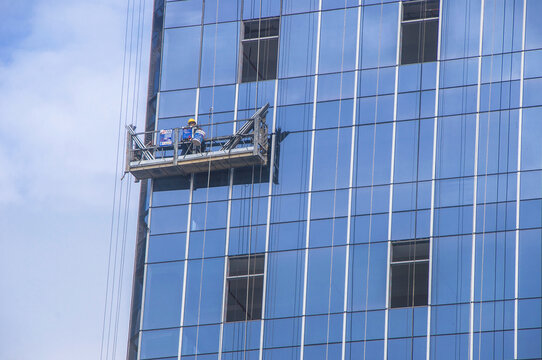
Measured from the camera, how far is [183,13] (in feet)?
245

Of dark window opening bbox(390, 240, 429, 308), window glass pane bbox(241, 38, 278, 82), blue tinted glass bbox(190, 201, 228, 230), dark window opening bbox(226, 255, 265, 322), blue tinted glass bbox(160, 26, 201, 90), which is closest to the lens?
dark window opening bbox(390, 240, 429, 308)

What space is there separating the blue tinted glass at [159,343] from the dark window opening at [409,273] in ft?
33.7

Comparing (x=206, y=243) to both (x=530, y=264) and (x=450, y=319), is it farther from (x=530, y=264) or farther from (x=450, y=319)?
(x=530, y=264)

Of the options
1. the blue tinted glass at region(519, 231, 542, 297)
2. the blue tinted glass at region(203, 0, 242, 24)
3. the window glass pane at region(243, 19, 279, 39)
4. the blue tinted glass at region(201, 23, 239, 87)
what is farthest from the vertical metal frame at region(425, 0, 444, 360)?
the blue tinted glass at region(203, 0, 242, 24)

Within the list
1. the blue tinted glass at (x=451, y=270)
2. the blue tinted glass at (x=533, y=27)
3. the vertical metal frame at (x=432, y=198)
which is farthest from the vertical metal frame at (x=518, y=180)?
the vertical metal frame at (x=432, y=198)

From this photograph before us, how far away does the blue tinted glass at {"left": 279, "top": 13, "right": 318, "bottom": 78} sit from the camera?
233 ft

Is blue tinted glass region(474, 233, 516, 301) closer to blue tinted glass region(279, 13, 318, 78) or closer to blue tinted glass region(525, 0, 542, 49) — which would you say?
blue tinted glass region(525, 0, 542, 49)

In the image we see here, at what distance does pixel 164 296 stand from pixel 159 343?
85.9 inches

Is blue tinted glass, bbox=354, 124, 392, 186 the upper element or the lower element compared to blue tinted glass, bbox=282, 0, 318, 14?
lower

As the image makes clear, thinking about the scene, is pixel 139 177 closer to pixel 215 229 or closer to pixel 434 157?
pixel 215 229

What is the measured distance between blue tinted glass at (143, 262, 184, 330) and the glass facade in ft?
0.25

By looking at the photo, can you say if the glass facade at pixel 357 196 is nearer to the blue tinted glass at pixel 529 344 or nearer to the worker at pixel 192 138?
the blue tinted glass at pixel 529 344

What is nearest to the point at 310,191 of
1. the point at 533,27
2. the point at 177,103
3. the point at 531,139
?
the point at 177,103

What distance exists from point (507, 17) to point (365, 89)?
7204 mm
